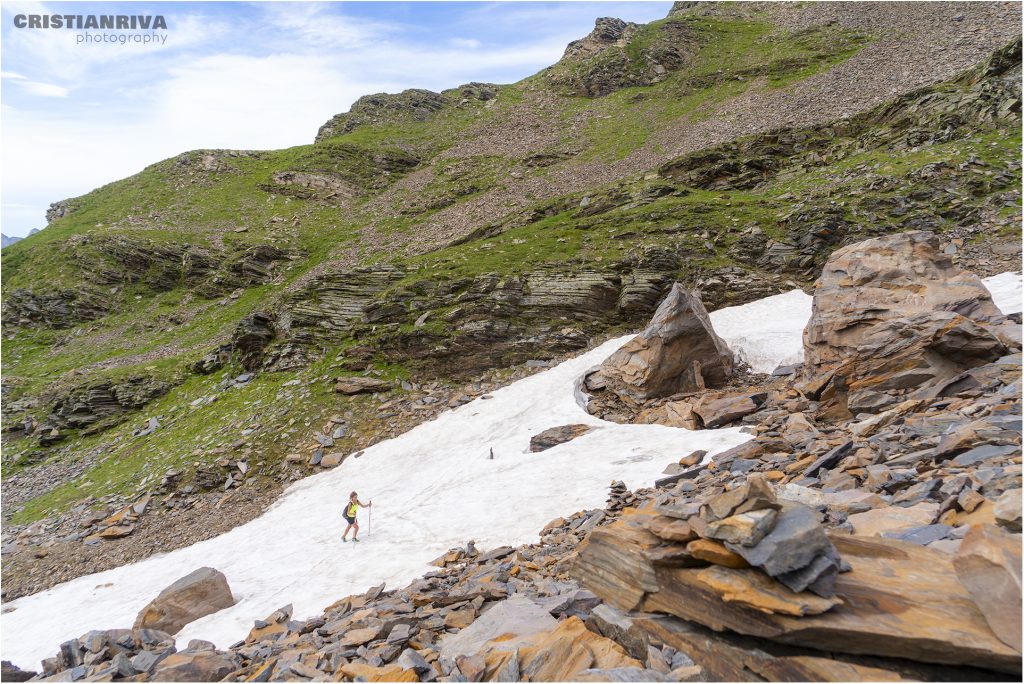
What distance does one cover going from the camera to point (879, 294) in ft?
60.1

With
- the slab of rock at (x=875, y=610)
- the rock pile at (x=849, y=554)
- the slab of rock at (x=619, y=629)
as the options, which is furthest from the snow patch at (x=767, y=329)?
the slab of rock at (x=619, y=629)

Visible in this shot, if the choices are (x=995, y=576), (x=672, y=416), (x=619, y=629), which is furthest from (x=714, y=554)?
(x=672, y=416)

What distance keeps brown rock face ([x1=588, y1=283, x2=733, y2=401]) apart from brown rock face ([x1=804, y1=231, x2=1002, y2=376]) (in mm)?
4736

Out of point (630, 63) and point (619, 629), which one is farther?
point (630, 63)

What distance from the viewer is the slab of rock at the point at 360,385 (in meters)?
29.9

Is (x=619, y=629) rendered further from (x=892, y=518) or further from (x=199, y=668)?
(x=199, y=668)

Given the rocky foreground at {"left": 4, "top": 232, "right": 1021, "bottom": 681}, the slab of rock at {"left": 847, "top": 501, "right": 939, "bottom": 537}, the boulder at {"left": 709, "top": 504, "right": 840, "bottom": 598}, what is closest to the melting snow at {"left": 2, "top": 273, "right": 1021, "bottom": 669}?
the rocky foreground at {"left": 4, "top": 232, "right": 1021, "bottom": 681}

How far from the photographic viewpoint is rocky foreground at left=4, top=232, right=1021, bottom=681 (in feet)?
17.3

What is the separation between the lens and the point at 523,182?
2625 inches

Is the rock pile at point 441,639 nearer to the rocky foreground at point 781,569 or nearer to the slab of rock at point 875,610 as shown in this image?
the rocky foreground at point 781,569

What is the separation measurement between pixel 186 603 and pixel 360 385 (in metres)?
16.3

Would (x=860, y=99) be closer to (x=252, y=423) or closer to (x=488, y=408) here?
(x=488, y=408)

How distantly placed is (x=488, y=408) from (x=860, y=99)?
183 feet

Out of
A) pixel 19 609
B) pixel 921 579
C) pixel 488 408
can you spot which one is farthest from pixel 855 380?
pixel 19 609
